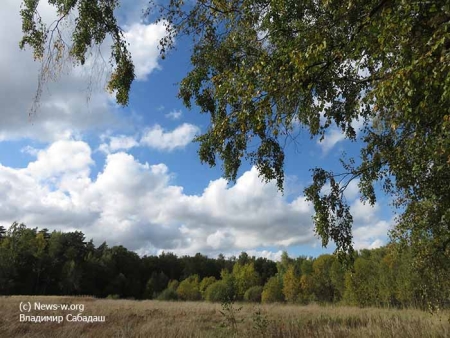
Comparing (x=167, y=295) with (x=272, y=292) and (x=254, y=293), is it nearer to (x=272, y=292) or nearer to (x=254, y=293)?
(x=254, y=293)

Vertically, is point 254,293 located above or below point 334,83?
below

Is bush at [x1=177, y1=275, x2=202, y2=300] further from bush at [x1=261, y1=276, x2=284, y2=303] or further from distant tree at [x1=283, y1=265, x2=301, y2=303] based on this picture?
distant tree at [x1=283, y1=265, x2=301, y2=303]

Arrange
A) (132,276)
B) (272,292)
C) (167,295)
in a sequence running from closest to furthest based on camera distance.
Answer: (167,295)
(272,292)
(132,276)

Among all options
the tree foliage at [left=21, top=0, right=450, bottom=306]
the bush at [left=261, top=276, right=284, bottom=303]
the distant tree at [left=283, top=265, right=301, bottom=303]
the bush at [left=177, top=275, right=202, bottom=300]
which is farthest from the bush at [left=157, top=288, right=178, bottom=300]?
the tree foliage at [left=21, top=0, right=450, bottom=306]

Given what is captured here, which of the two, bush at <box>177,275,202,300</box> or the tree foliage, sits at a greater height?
the tree foliage

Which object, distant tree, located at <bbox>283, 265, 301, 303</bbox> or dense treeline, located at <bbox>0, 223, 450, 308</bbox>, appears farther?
distant tree, located at <bbox>283, 265, 301, 303</bbox>

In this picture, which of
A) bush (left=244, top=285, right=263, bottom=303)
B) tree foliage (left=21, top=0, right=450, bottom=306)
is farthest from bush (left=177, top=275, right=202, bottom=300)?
tree foliage (left=21, top=0, right=450, bottom=306)

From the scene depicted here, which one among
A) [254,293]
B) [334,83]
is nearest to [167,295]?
[254,293]

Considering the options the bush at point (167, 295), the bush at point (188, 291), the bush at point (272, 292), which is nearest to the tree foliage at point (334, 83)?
the bush at point (167, 295)

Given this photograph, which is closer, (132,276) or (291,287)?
(291,287)

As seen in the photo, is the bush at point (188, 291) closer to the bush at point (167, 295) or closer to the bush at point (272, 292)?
the bush at point (167, 295)

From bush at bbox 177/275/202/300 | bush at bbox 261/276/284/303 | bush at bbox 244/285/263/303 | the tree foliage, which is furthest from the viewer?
bush at bbox 177/275/202/300

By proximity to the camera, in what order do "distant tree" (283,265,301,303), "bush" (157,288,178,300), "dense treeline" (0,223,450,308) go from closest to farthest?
"dense treeline" (0,223,450,308) < "bush" (157,288,178,300) < "distant tree" (283,265,301,303)

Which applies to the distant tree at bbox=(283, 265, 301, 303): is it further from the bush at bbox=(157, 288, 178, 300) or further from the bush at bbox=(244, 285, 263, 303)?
the bush at bbox=(157, 288, 178, 300)
